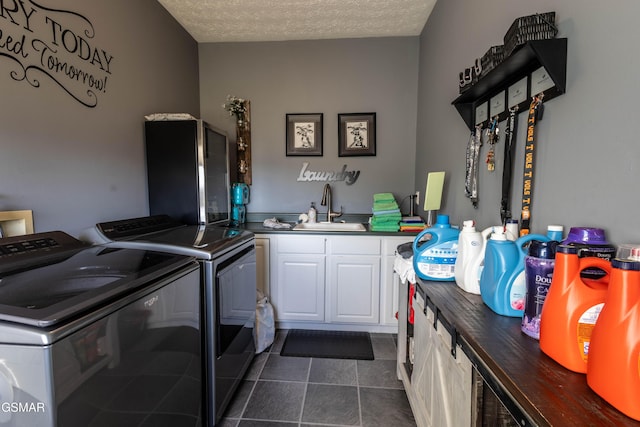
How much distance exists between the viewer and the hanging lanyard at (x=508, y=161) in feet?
3.97

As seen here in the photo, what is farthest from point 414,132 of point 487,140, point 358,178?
point 487,140

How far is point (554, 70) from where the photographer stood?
3.07 feet

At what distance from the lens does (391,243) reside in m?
2.49

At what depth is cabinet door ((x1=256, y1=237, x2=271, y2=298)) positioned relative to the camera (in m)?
2.58

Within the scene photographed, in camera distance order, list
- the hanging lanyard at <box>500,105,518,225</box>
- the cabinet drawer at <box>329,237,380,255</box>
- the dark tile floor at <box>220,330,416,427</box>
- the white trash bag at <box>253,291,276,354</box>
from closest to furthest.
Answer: the hanging lanyard at <box>500,105,518,225</box>
the dark tile floor at <box>220,330,416,427</box>
the white trash bag at <box>253,291,276,354</box>
the cabinet drawer at <box>329,237,380,255</box>

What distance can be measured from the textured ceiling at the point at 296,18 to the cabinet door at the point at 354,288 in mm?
2073

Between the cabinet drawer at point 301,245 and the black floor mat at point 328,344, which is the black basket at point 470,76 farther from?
the black floor mat at point 328,344

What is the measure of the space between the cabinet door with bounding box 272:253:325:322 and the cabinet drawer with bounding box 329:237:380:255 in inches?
6.1

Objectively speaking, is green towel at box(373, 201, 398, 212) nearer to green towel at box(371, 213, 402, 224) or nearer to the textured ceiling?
green towel at box(371, 213, 402, 224)

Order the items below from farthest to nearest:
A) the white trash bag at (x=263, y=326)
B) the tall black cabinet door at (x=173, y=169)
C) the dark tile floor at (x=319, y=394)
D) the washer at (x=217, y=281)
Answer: the white trash bag at (x=263, y=326), the tall black cabinet door at (x=173, y=169), the dark tile floor at (x=319, y=394), the washer at (x=217, y=281)

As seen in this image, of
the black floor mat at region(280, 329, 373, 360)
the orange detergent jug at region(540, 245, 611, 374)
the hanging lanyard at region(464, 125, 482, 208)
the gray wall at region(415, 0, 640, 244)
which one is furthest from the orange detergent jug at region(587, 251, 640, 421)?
the black floor mat at region(280, 329, 373, 360)

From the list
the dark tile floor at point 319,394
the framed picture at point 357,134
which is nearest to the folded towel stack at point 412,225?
the framed picture at point 357,134

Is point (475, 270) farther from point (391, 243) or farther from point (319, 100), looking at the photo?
point (319, 100)

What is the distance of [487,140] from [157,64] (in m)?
2.47
